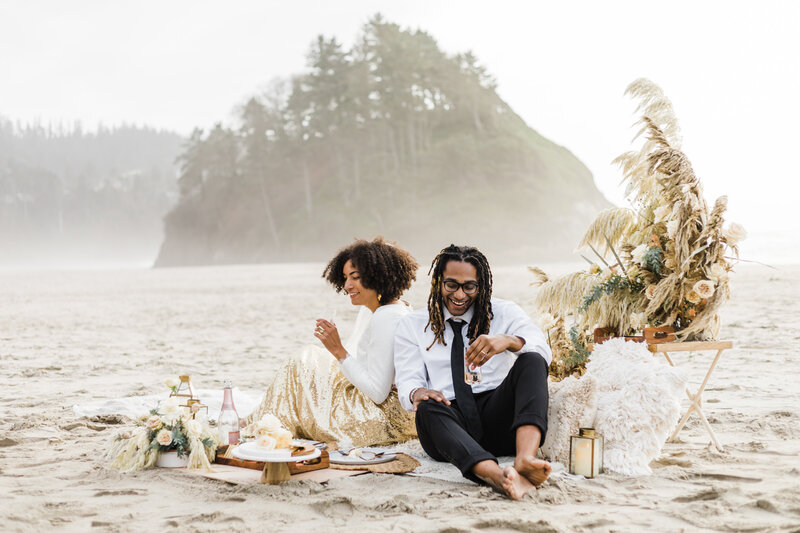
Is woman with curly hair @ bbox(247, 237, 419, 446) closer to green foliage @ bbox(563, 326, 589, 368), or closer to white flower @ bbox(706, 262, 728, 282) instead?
green foliage @ bbox(563, 326, 589, 368)

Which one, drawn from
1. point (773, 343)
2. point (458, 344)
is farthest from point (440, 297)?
point (773, 343)

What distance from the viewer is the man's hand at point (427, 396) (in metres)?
3.65

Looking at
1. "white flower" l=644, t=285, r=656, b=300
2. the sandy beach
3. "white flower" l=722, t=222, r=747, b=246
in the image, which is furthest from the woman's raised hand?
"white flower" l=722, t=222, r=747, b=246

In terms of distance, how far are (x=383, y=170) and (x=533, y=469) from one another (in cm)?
4847

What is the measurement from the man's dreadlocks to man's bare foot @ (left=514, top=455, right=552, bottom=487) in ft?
2.36

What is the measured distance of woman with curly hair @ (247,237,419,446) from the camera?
4.11 m

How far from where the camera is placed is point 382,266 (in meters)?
4.27

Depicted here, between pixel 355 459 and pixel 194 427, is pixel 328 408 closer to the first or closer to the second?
pixel 355 459

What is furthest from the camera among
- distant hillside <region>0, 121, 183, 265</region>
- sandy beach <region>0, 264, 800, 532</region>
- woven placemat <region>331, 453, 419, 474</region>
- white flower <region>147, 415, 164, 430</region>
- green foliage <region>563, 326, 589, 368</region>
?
distant hillside <region>0, 121, 183, 265</region>

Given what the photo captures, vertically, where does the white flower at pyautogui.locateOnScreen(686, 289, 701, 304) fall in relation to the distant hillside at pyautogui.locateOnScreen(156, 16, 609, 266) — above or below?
below

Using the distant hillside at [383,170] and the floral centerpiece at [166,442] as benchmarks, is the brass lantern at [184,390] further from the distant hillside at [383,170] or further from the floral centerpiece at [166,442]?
the distant hillside at [383,170]

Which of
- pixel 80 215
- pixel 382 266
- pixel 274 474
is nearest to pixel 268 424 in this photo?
pixel 274 474

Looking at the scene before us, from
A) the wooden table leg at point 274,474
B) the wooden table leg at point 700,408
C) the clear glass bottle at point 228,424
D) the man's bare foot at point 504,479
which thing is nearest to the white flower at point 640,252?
the wooden table leg at point 700,408

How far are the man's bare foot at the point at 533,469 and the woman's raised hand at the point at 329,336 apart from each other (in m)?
1.10
